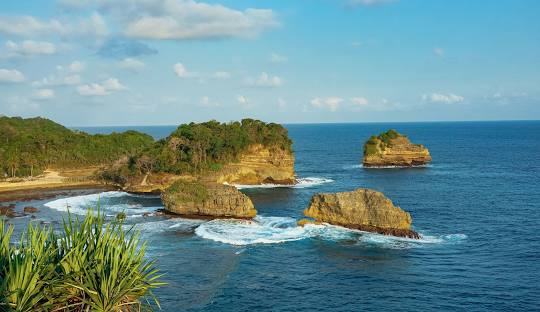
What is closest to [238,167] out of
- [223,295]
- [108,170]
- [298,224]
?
[108,170]

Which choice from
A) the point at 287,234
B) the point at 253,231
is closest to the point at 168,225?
the point at 253,231

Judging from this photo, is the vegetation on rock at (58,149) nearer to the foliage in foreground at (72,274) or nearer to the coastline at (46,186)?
the coastline at (46,186)

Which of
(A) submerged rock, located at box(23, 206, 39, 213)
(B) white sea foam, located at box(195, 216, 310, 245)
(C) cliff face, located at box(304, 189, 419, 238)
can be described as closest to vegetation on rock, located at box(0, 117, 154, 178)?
(A) submerged rock, located at box(23, 206, 39, 213)

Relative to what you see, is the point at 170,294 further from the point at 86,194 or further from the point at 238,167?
the point at 238,167

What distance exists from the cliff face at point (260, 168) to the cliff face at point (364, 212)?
35516 mm

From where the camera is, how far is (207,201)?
58.3 m

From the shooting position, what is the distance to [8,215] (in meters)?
60.3

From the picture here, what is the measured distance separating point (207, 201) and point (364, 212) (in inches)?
748

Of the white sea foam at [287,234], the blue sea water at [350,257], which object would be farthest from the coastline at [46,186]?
the white sea foam at [287,234]

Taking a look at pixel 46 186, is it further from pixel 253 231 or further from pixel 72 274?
pixel 72 274

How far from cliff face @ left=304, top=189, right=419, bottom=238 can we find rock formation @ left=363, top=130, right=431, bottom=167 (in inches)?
2522

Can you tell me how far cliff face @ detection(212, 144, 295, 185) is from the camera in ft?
287

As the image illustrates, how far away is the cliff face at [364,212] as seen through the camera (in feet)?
161

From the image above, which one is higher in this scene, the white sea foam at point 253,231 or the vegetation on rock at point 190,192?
the vegetation on rock at point 190,192
